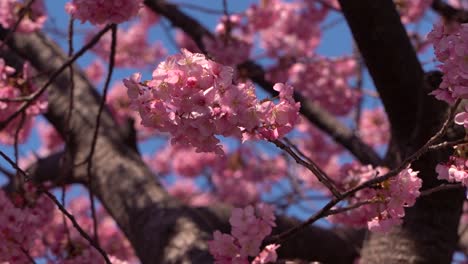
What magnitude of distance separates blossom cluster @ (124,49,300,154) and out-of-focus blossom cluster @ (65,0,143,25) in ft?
2.06

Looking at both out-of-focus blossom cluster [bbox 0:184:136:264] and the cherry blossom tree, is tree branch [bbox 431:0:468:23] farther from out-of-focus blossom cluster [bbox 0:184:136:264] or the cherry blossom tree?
out-of-focus blossom cluster [bbox 0:184:136:264]

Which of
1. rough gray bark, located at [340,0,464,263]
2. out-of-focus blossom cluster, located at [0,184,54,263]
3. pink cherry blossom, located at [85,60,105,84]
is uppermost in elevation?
pink cherry blossom, located at [85,60,105,84]

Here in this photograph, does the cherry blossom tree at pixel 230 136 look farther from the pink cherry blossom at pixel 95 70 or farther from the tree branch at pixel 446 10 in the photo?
the pink cherry blossom at pixel 95 70

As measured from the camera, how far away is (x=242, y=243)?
1.71m

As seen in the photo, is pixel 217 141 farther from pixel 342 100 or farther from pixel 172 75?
pixel 342 100

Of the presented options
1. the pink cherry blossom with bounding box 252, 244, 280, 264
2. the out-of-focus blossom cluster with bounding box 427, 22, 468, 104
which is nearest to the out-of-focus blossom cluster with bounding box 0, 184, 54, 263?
the pink cherry blossom with bounding box 252, 244, 280, 264

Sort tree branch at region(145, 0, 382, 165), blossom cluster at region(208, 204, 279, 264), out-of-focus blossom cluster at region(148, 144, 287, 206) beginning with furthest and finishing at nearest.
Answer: out-of-focus blossom cluster at region(148, 144, 287, 206)
tree branch at region(145, 0, 382, 165)
blossom cluster at region(208, 204, 279, 264)

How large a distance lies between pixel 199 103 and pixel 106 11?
82cm

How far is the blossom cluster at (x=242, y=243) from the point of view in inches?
67.2

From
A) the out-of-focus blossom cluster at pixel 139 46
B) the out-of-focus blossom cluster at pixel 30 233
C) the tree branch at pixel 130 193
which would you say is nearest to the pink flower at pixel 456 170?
the tree branch at pixel 130 193

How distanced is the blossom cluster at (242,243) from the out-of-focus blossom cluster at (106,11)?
716 millimetres

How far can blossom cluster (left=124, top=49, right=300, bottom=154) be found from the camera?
4.37ft

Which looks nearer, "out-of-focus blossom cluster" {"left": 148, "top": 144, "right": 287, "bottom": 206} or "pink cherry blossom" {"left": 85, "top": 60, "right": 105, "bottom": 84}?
"out-of-focus blossom cluster" {"left": 148, "top": 144, "right": 287, "bottom": 206}

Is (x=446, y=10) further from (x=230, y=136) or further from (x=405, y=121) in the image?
(x=230, y=136)
